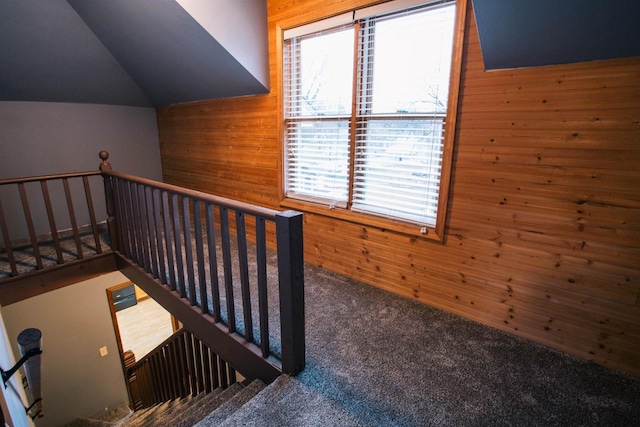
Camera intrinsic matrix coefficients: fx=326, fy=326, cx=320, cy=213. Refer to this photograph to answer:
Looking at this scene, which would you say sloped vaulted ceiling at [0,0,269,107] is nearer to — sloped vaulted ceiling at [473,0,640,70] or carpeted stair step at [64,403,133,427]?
sloped vaulted ceiling at [473,0,640,70]

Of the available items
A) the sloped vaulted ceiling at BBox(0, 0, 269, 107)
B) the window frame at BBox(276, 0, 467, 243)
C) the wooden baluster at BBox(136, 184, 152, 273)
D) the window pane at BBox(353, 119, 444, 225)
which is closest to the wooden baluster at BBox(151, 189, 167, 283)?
the wooden baluster at BBox(136, 184, 152, 273)

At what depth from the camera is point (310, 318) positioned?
221 centimetres

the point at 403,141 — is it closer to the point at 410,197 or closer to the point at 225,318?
the point at 410,197

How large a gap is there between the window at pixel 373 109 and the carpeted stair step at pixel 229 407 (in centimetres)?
143

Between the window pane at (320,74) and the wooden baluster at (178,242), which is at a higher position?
the window pane at (320,74)

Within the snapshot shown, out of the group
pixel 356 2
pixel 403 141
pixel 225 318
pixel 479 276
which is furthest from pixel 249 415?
pixel 356 2

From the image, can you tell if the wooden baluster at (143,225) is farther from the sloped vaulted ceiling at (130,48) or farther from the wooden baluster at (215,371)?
the sloped vaulted ceiling at (130,48)

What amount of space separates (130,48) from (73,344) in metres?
3.87

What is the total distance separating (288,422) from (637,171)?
6.40 ft

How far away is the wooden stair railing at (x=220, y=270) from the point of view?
1.55 metres

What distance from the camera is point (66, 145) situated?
3842 millimetres

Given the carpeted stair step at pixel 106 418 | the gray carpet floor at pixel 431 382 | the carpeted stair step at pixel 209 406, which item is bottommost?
the carpeted stair step at pixel 106 418

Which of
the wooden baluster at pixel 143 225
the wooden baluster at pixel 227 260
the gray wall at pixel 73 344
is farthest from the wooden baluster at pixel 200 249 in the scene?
the gray wall at pixel 73 344

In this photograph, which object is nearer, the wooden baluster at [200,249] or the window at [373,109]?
the wooden baluster at [200,249]
